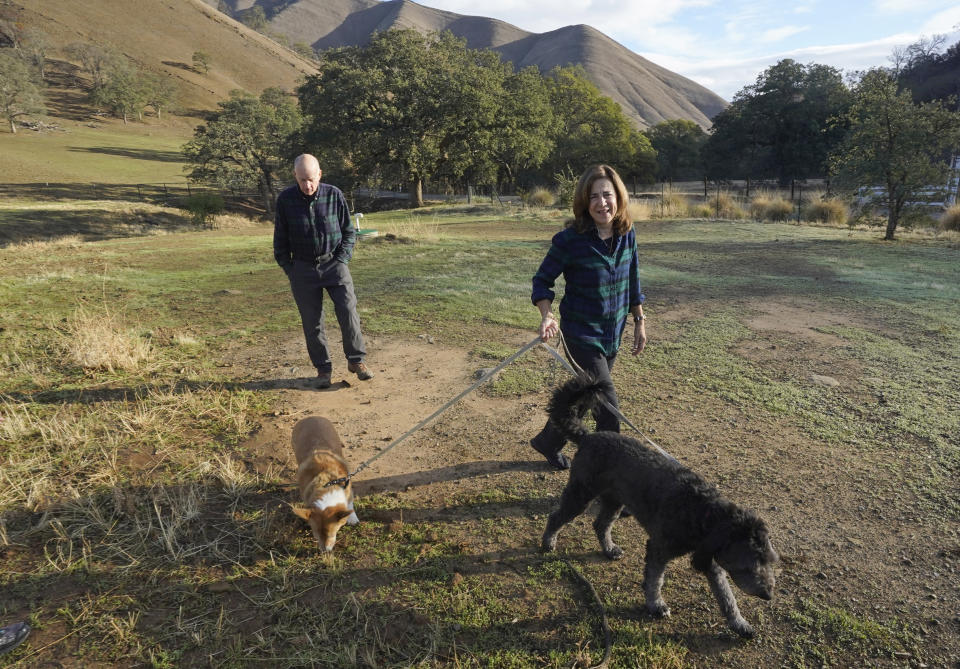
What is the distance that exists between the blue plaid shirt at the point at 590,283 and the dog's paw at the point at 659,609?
1.62 metres

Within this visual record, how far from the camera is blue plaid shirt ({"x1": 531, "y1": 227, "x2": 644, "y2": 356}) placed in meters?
3.31

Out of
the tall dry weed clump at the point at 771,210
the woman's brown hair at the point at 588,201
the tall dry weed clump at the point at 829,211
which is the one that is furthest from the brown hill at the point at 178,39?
the woman's brown hair at the point at 588,201

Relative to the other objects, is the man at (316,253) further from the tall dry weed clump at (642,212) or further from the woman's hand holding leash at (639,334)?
the tall dry weed clump at (642,212)

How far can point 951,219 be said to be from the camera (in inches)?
696

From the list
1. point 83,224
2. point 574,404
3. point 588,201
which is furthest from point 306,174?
point 83,224

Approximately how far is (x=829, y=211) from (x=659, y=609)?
2477cm

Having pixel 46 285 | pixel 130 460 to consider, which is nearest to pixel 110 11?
pixel 46 285

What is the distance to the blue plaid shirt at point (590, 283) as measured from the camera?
331 centimetres

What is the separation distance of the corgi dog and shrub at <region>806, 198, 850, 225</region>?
24.6m

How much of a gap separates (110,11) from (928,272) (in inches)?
6253

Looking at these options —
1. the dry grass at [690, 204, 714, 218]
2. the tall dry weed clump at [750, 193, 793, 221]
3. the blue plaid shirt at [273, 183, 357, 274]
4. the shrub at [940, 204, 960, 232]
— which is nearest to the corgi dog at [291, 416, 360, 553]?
→ the blue plaid shirt at [273, 183, 357, 274]

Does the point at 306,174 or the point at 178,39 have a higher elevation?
the point at 178,39

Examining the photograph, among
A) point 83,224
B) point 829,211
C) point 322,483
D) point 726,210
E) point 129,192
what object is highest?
→ point 129,192

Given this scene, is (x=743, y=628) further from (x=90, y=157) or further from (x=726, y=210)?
(x=90, y=157)
